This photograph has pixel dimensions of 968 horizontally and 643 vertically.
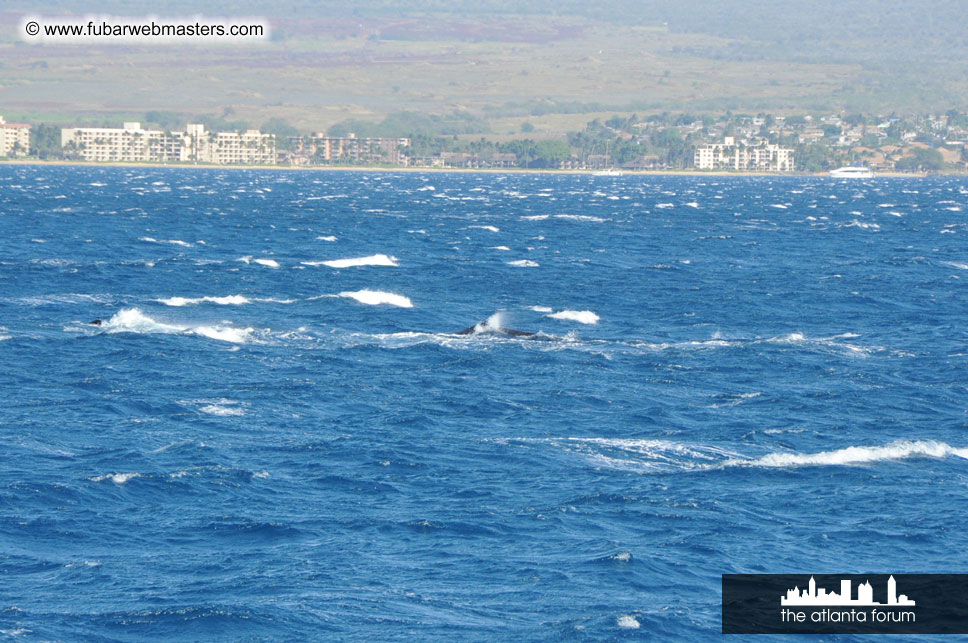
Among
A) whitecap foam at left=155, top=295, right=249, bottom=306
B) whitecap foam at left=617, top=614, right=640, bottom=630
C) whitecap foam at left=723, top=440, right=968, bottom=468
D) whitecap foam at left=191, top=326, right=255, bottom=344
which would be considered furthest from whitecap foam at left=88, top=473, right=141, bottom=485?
whitecap foam at left=155, top=295, right=249, bottom=306

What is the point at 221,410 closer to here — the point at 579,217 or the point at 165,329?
the point at 165,329

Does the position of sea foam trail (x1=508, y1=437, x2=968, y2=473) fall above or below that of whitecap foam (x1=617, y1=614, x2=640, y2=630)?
above

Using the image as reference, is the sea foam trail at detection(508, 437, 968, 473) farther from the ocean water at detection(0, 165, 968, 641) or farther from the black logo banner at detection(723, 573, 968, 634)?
the black logo banner at detection(723, 573, 968, 634)

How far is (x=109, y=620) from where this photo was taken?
85.6 ft

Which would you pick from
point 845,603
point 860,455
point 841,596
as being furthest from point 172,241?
point 845,603

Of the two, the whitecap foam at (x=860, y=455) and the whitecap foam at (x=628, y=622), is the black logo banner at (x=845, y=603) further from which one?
the whitecap foam at (x=860, y=455)

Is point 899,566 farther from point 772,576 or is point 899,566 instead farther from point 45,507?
point 45,507

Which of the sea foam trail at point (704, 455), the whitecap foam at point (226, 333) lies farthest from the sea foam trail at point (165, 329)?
the sea foam trail at point (704, 455)

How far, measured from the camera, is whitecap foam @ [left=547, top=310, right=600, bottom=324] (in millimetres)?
66625

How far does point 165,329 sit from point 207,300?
1039cm

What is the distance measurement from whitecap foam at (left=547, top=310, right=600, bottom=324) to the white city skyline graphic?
126 ft

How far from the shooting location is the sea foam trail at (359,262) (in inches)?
3718

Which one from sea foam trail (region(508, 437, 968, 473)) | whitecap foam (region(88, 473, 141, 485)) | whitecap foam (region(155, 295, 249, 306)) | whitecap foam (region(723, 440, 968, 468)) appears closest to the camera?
whitecap foam (region(88, 473, 141, 485))

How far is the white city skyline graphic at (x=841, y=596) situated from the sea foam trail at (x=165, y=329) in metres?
34.9
